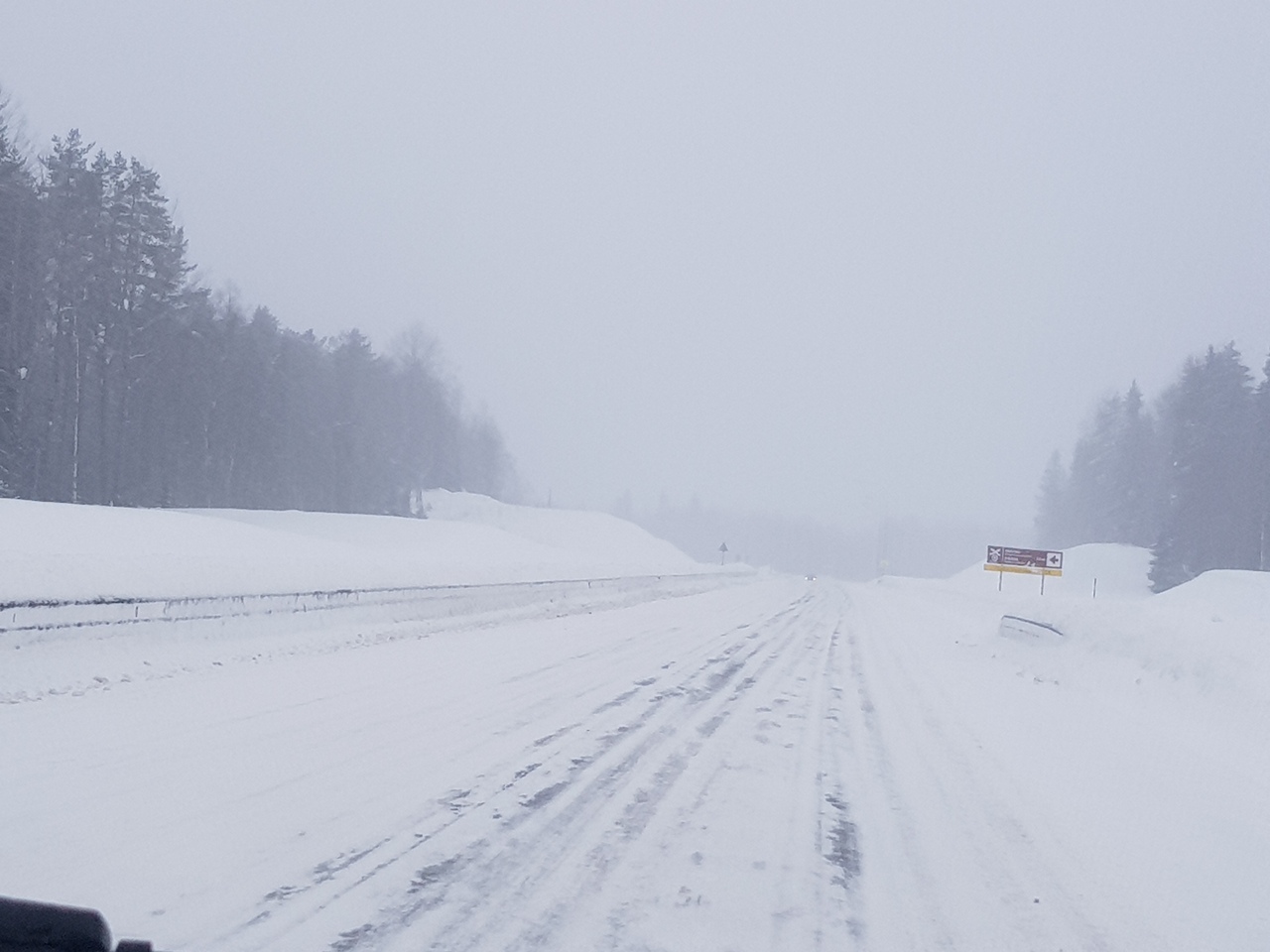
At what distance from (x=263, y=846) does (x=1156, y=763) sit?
899cm

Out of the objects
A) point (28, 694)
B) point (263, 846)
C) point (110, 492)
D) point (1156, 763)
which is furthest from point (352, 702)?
point (110, 492)

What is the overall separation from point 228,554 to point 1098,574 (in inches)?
2526

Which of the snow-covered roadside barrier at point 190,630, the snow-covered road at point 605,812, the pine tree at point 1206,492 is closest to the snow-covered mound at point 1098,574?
the pine tree at point 1206,492

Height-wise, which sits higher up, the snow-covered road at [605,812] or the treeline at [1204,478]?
the treeline at [1204,478]

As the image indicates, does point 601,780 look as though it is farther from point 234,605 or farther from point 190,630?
point 234,605

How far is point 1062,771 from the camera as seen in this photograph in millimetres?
8656

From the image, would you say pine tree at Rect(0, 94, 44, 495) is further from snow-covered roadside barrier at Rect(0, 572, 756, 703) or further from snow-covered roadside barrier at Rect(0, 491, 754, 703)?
snow-covered roadside barrier at Rect(0, 572, 756, 703)

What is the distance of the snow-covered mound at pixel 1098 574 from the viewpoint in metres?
62.0

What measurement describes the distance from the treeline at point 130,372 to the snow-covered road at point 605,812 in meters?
29.9

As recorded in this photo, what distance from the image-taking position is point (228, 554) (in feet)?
73.4

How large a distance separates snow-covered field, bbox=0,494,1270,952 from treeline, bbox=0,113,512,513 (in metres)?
24.3

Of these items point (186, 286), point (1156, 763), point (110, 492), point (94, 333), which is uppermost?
point (186, 286)

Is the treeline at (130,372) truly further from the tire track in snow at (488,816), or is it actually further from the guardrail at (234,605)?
the tire track in snow at (488,816)

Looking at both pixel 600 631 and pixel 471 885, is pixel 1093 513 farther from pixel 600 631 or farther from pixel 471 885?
pixel 471 885
